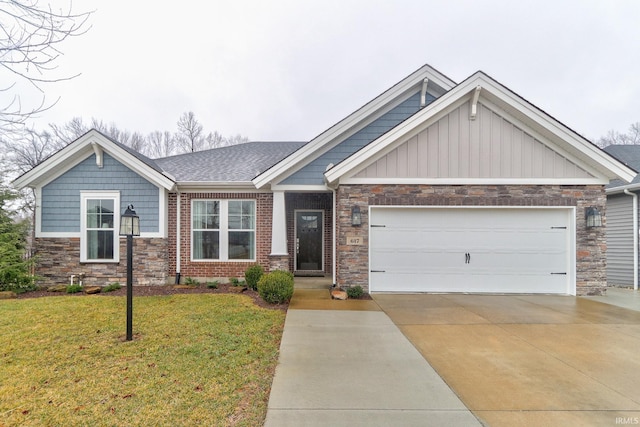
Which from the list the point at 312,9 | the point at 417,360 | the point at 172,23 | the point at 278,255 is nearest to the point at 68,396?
the point at 417,360

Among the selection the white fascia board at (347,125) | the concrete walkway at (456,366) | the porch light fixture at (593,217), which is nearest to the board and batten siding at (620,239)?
the porch light fixture at (593,217)

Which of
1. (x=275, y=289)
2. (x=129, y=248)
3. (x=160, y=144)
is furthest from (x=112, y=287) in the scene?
(x=160, y=144)

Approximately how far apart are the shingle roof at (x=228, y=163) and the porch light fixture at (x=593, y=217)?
915 centimetres

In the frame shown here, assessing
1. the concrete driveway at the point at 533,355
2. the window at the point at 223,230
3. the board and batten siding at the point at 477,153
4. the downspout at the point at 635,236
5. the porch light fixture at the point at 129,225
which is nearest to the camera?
the concrete driveway at the point at 533,355

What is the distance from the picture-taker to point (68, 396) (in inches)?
122

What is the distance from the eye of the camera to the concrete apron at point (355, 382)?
2.80 m

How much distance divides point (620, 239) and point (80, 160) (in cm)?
1755

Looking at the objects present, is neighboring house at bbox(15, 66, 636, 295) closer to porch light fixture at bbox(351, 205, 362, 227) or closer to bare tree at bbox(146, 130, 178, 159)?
porch light fixture at bbox(351, 205, 362, 227)

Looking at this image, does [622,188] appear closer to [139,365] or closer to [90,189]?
[139,365]

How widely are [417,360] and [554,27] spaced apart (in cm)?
1982

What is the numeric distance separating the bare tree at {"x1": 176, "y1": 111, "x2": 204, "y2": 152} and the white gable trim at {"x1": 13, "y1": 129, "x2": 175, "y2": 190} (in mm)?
23899

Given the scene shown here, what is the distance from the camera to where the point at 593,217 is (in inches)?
301

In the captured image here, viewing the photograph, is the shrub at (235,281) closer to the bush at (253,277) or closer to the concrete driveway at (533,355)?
the bush at (253,277)

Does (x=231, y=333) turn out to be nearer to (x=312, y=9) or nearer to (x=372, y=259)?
(x=372, y=259)
